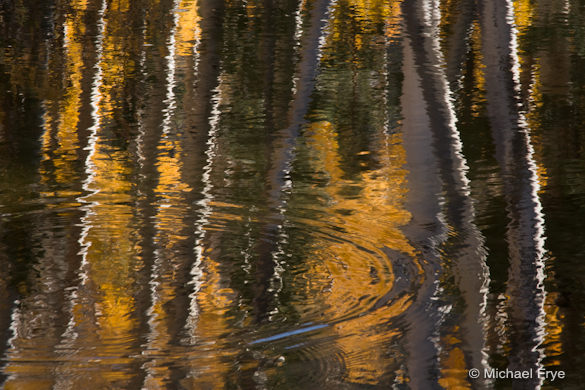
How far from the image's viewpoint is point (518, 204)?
4434mm

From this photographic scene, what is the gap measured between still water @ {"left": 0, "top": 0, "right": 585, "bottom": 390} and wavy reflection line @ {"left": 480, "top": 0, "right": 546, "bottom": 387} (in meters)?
0.01

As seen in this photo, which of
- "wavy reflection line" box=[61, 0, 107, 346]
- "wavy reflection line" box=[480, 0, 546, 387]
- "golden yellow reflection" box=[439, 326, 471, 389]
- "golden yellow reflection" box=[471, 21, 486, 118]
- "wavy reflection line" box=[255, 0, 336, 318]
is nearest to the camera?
"golden yellow reflection" box=[439, 326, 471, 389]

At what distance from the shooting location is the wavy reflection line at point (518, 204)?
3.17 metres

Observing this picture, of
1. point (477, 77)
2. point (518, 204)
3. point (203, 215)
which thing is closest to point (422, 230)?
point (518, 204)

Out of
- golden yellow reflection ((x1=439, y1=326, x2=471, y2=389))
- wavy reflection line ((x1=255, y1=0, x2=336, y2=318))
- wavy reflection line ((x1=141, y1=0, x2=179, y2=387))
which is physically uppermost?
wavy reflection line ((x1=255, y1=0, x2=336, y2=318))

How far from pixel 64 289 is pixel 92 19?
6.40 meters

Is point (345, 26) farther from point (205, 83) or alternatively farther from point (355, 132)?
point (355, 132)

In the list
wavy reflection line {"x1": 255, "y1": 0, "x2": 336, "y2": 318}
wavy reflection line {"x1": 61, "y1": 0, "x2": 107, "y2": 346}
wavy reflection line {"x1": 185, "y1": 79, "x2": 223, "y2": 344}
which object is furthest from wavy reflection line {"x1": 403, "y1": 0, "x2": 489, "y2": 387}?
wavy reflection line {"x1": 61, "y1": 0, "x2": 107, "y2": 346}

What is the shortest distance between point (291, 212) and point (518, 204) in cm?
104

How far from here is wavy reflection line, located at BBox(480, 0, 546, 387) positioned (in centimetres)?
317

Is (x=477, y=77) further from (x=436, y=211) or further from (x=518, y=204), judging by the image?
(x=436, y=211)

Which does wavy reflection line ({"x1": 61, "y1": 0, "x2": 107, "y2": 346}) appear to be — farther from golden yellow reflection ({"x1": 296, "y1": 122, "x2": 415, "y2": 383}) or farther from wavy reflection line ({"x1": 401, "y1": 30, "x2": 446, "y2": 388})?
wavy reflection line ({"x1": 401, "y1": 30, "x2": 446, "y2": 388})

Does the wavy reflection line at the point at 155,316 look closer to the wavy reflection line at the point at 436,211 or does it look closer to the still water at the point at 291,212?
the still water at the point at 291,212

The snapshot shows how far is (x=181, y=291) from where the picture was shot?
359cm
